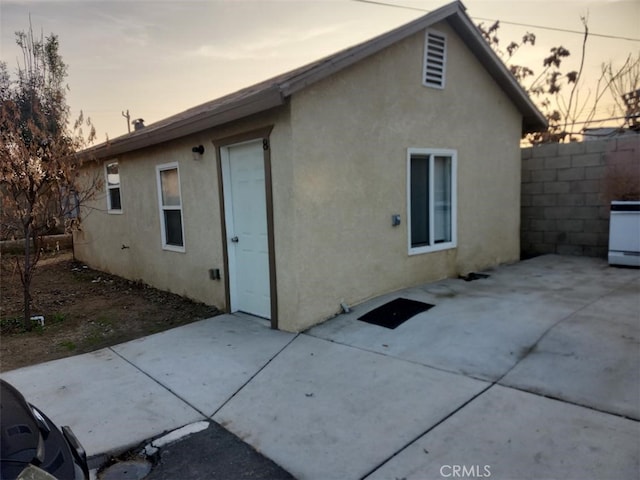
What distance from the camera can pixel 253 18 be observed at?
734 centimetres

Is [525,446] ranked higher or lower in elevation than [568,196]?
lower

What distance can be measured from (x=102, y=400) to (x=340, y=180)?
3651mm

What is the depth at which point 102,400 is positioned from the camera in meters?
3.85

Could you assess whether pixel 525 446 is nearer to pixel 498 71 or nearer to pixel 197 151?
pixel 197 151

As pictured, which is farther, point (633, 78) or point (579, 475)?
point (633, 78)

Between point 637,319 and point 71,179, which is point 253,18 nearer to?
point 71,179

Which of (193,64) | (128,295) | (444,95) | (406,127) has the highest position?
(193,64)

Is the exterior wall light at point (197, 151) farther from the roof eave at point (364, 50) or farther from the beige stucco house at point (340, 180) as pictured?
the roof eave at point (364, 50)

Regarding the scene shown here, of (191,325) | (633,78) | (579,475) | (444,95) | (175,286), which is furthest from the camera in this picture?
(633,78)

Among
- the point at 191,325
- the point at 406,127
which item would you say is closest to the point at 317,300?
the point at 191,325

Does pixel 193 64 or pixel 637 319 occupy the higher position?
pixel 193 64

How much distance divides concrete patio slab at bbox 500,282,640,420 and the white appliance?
2.88 meters

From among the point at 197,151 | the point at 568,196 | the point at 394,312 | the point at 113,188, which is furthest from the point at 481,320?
the point at 113,188

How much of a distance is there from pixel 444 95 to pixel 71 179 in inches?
244
